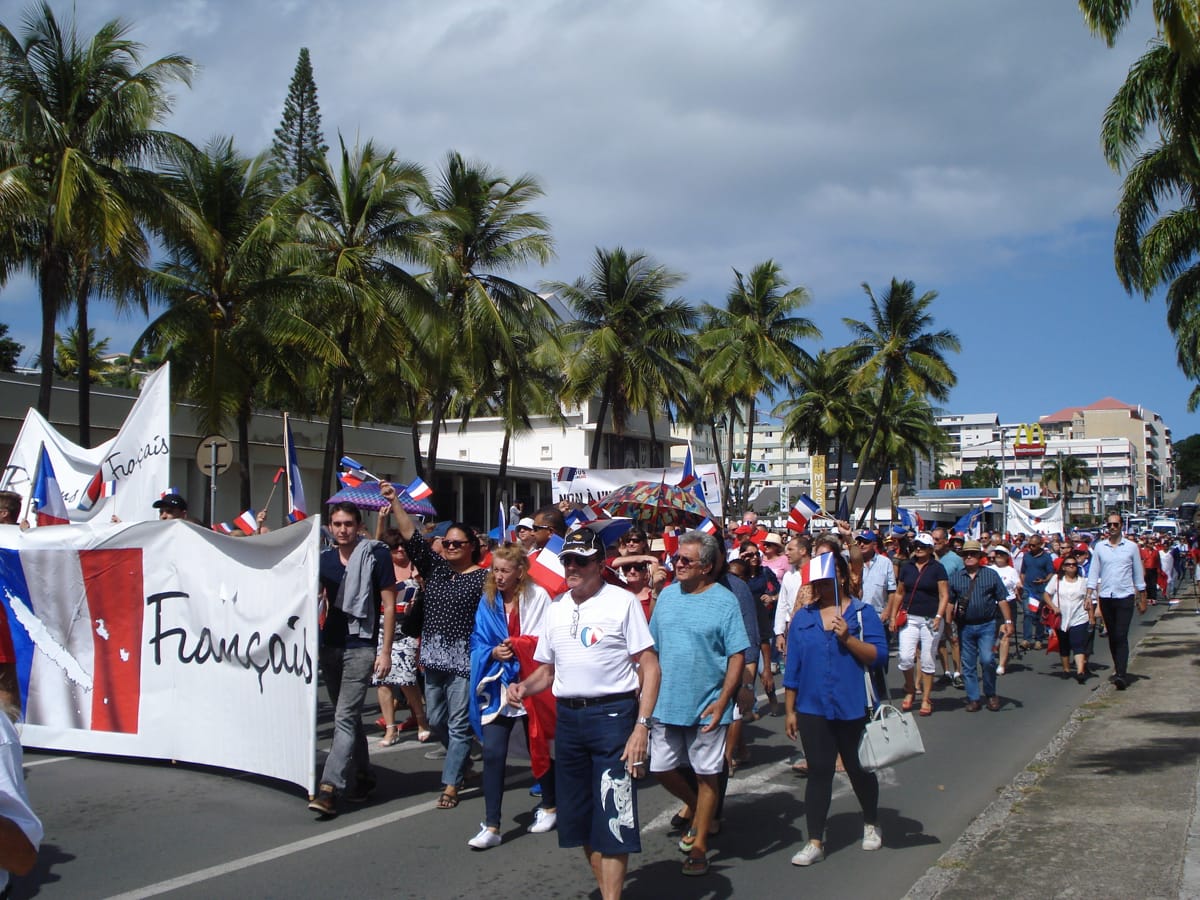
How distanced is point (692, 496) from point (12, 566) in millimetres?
8715

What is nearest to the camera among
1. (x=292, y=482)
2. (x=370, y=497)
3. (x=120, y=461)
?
(x=120, y=461)

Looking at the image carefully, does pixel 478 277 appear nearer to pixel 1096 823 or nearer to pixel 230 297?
pixel 230 297

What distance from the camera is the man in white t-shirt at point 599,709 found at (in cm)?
452

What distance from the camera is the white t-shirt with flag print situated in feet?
15.5

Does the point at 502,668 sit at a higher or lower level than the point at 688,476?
lower

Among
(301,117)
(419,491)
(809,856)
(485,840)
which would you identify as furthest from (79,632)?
(301,117)

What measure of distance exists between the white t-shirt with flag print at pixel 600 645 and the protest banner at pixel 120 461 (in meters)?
6.41

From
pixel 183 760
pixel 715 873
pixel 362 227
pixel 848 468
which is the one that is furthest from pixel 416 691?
pixel 848 468

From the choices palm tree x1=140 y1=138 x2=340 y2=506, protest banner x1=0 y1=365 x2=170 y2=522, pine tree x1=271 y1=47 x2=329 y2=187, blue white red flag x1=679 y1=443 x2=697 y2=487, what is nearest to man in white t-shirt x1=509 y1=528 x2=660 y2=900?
protest banner x1=0 y1=365 x2=170 y2=522

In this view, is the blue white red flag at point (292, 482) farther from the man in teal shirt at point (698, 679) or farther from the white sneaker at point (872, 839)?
the white sneaker at point (872, 839)

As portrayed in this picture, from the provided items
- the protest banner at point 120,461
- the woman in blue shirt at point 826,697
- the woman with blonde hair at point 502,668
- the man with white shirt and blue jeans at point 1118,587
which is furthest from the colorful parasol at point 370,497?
the man with white shirt and blue jeans at point 1118,587

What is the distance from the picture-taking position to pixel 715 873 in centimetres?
549

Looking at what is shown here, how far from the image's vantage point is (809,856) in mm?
5594

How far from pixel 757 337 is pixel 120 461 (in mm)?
35619
